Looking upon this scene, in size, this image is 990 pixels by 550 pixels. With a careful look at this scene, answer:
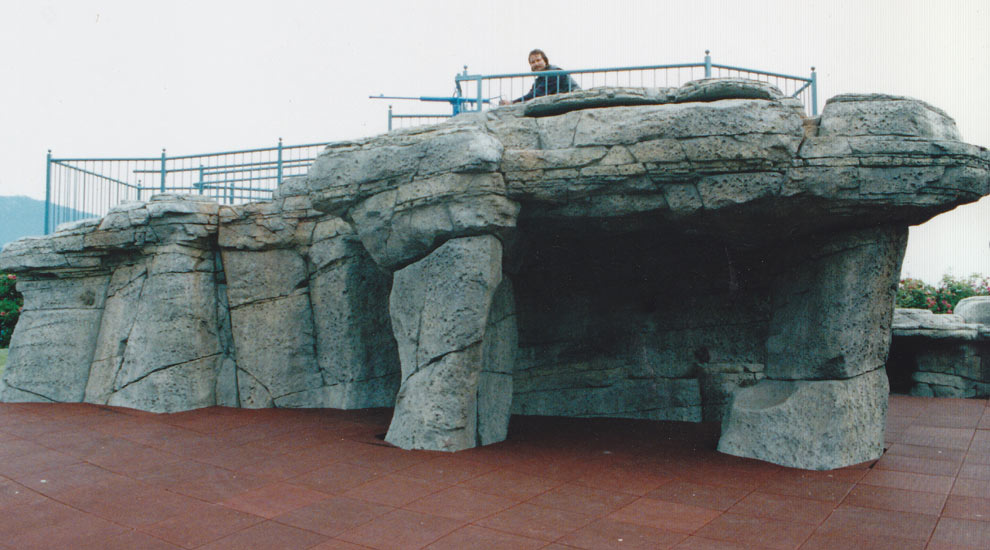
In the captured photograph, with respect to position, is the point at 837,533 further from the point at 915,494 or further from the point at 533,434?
the point at 533,434

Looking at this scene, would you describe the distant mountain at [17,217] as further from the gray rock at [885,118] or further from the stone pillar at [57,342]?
the gray rock at [885,118]

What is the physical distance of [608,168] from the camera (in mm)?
5191

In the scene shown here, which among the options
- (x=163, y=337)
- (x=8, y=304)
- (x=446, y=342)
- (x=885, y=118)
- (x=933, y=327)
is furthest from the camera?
(x=8, y=304)

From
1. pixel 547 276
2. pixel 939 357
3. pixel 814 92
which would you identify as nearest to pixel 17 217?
pixel 547 276

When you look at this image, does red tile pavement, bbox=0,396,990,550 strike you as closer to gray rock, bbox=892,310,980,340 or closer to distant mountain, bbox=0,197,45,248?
gray rock, bbox=892,310,980,340

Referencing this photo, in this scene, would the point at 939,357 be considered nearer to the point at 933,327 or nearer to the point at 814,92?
the point at 933,327

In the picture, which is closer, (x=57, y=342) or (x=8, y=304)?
(x=57, y=342)

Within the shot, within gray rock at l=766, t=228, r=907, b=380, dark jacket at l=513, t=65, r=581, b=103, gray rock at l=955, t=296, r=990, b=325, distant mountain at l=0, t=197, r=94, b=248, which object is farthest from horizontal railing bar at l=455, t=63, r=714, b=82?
distant mountain at l=0, t=197, r=94, b=248

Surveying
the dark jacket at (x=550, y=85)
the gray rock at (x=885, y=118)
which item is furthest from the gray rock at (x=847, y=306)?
the dark jacket at (x=550, y=85)

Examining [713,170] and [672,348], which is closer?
[713,170]

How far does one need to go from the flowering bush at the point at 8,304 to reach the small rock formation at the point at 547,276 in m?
4.51

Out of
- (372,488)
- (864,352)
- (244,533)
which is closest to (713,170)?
(864,352)

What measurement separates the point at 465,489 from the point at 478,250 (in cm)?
192

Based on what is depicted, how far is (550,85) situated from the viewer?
751 cm
